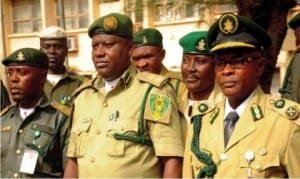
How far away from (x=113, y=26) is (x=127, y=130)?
0.51 m

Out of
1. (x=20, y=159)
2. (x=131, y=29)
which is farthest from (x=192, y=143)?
(x=20, y=159)

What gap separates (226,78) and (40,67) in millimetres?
1406

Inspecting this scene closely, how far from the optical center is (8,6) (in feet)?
69.9

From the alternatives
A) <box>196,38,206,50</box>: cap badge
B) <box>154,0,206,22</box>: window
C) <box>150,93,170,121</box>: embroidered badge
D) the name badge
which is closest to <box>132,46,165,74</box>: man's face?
<box>154,0,206,22</box>: window

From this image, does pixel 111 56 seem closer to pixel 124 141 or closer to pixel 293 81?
pixel 124 141

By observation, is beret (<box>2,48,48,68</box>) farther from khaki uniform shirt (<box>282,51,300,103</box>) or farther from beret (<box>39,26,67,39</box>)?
khaki uniform shirt (<box>282,51,300,103</box>)

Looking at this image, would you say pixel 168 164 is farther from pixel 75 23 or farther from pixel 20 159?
pixel 75 23

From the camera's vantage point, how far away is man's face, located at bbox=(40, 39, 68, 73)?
499 cm

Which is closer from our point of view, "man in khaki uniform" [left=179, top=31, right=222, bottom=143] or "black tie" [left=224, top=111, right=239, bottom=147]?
"black tie" [left=224, top=111, right=239, bottom=147]

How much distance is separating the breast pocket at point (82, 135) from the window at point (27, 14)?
60.1ft

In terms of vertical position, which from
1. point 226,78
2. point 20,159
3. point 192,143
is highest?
point 226,78

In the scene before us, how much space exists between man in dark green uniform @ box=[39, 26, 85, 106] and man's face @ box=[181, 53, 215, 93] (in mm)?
1175

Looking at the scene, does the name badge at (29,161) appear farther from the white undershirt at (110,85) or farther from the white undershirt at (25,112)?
the white undershirt at (110,85)

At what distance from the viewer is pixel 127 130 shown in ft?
10.3
